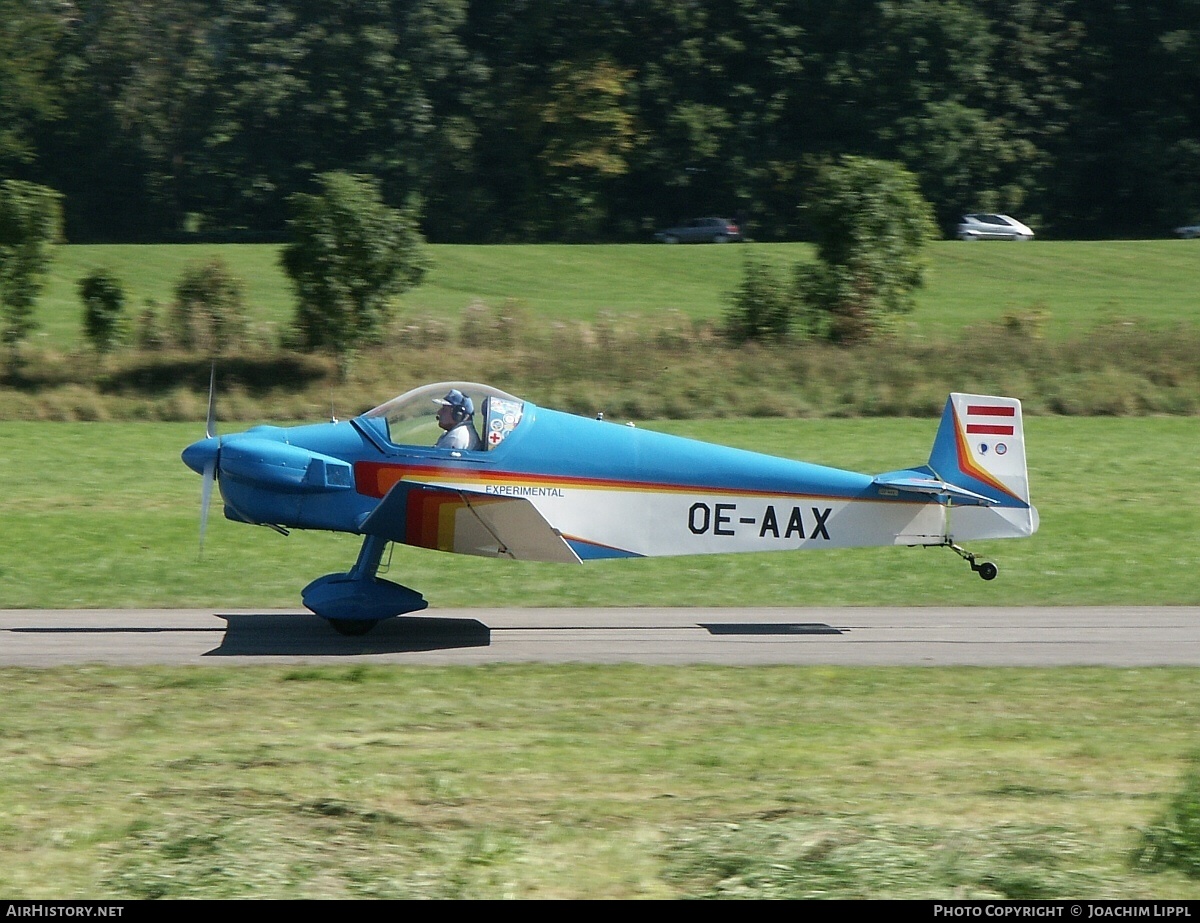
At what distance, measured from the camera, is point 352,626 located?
510 inches

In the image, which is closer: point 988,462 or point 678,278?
point 988,462

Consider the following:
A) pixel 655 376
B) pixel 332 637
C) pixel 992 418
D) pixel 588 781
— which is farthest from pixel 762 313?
pixel 588 781

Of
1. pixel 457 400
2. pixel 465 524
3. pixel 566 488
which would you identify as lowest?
pixel 465 524

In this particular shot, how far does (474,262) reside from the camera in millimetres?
52250

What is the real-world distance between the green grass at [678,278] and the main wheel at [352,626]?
26894mm

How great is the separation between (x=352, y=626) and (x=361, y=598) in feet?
1.14

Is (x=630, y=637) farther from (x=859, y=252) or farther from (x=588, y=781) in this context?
(x=859, y=252)

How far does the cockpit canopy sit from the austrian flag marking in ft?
13.8

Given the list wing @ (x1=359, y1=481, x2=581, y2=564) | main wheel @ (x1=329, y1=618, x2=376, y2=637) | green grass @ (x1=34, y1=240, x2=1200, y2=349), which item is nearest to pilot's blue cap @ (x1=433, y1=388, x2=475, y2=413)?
wing @ (x1=359, y1=481, x2=581, y2=564)

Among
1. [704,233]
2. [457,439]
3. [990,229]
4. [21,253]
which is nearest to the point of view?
[457,439]

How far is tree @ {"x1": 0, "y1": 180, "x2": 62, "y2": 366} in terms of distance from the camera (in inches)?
1107

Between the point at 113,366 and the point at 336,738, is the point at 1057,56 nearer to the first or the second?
the point at 113,366

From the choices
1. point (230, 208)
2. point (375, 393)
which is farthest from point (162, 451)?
point (230, 208)

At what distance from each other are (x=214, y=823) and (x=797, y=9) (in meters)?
61.6
